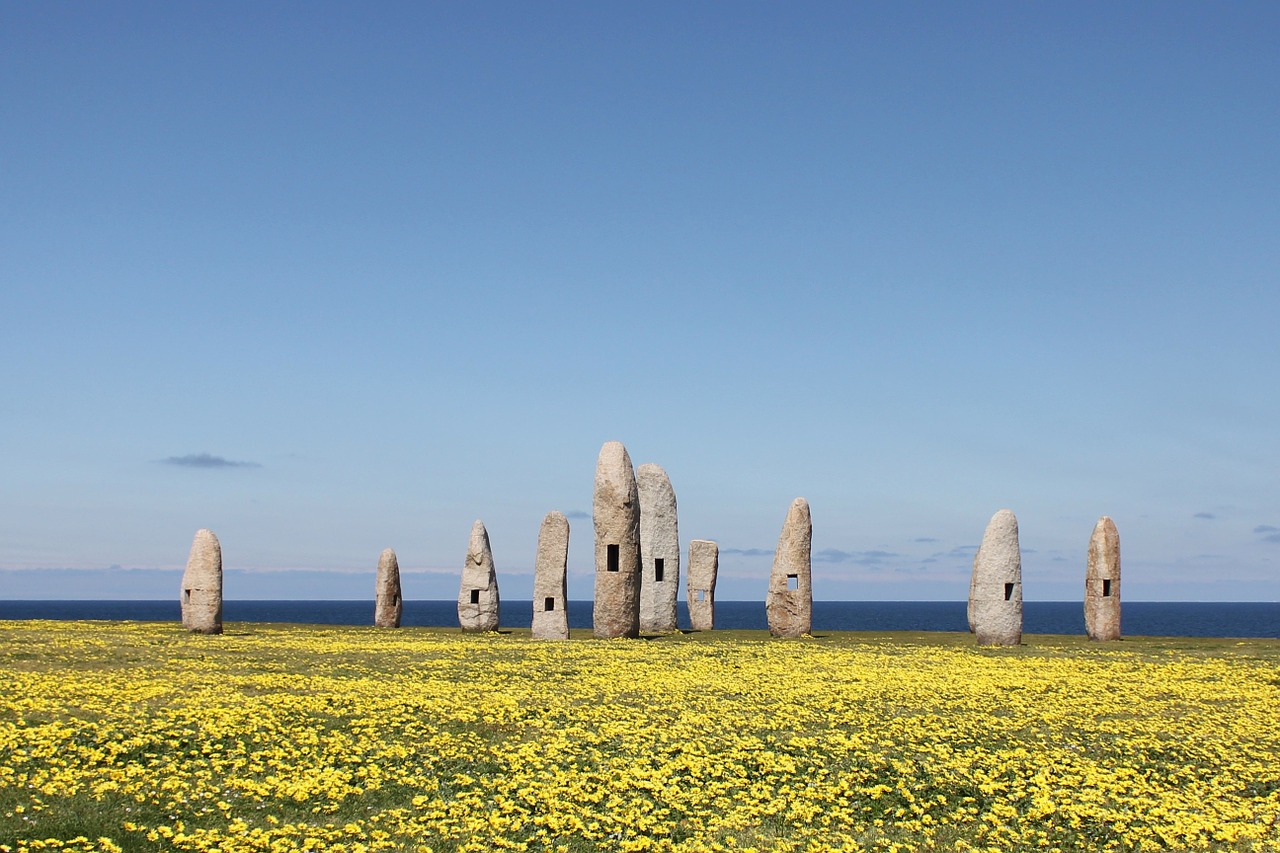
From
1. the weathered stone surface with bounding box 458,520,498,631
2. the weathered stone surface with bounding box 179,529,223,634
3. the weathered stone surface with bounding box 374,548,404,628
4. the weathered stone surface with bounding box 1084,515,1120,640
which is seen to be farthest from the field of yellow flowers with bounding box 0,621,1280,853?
the weathered stone surface with bounding box 374,548,404,628

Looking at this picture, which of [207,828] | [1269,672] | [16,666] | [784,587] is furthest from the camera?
[784,587]

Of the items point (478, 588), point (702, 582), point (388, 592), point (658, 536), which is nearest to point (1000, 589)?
point (658, 536)

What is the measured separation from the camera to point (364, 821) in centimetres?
1148

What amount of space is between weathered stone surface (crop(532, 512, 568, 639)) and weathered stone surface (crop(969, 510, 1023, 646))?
509 inches

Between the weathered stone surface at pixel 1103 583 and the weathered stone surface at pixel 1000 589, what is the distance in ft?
12.4

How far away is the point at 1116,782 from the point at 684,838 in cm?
616

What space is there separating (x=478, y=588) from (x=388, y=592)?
5.68 meters

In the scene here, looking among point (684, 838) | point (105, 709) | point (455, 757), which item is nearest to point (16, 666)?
point (105, 709)

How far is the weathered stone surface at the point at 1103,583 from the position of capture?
37.2m

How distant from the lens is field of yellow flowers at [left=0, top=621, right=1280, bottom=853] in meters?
11.5

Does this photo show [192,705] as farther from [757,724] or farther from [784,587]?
[784,587]

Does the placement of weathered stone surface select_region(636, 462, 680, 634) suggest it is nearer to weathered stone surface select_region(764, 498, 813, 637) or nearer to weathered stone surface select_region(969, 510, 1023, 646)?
weathered stone surface select_region(764, 498, 813, 637)

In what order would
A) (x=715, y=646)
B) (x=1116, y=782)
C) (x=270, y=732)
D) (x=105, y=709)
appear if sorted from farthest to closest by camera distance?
(x=715, y=646)
(x=105, y=709)
(x=270, y=732)
(x=1116, y=782)

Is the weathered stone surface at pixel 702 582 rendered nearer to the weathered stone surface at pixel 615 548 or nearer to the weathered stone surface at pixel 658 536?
the weathered stone surface at pixel 658 536
